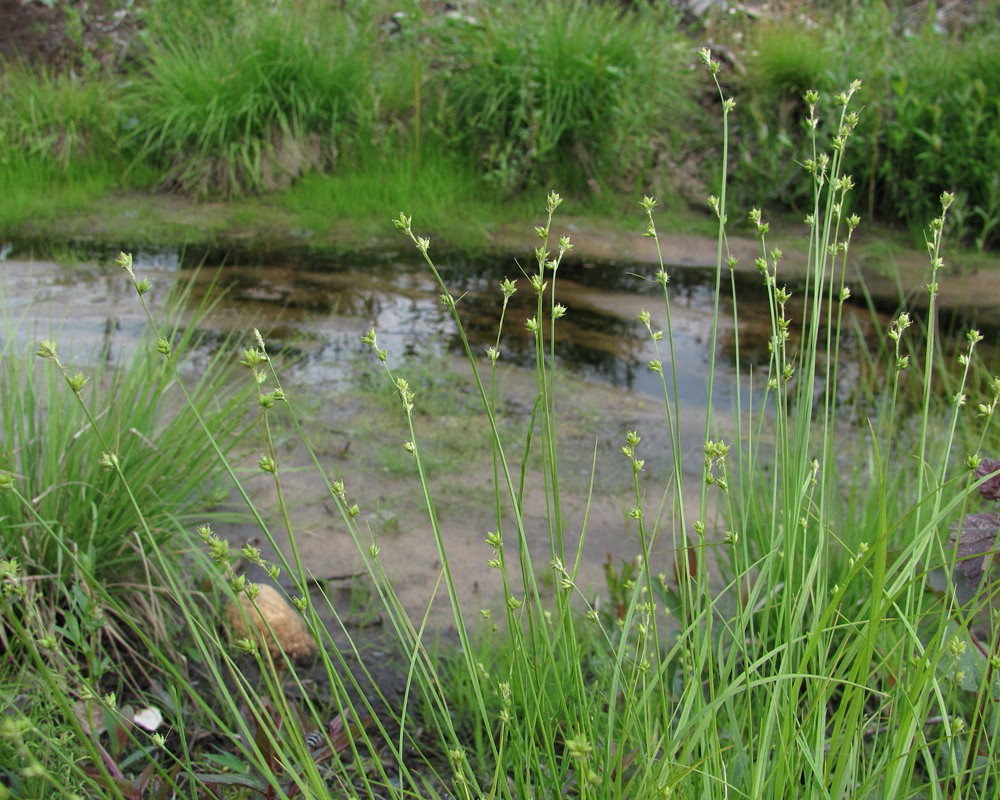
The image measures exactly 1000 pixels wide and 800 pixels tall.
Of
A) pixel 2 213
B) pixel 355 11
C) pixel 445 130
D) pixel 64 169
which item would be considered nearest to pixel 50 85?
pixel 64 169

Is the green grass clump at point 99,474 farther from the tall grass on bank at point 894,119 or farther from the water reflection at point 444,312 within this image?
the tall grass on bank at point 894,119

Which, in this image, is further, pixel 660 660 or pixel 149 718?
pixel 660 660

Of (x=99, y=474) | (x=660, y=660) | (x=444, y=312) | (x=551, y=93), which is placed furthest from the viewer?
(x=551, y=93)

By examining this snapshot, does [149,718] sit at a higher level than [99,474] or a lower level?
lower

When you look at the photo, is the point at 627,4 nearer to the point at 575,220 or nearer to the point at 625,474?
→ the point at 575,220

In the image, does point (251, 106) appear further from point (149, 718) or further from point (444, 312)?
point (149, 718)

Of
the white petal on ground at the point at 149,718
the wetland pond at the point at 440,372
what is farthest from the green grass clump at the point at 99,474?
the white petal on ground at the point at 149,718

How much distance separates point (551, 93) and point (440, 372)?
2930mm

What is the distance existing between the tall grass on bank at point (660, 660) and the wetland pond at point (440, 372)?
94 millimetres

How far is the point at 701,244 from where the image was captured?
240 inches

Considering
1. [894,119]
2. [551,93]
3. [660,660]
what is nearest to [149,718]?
[660,660]

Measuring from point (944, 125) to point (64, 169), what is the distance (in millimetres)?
5619

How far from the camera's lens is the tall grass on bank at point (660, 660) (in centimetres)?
109

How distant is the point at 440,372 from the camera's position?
394 centimetres
